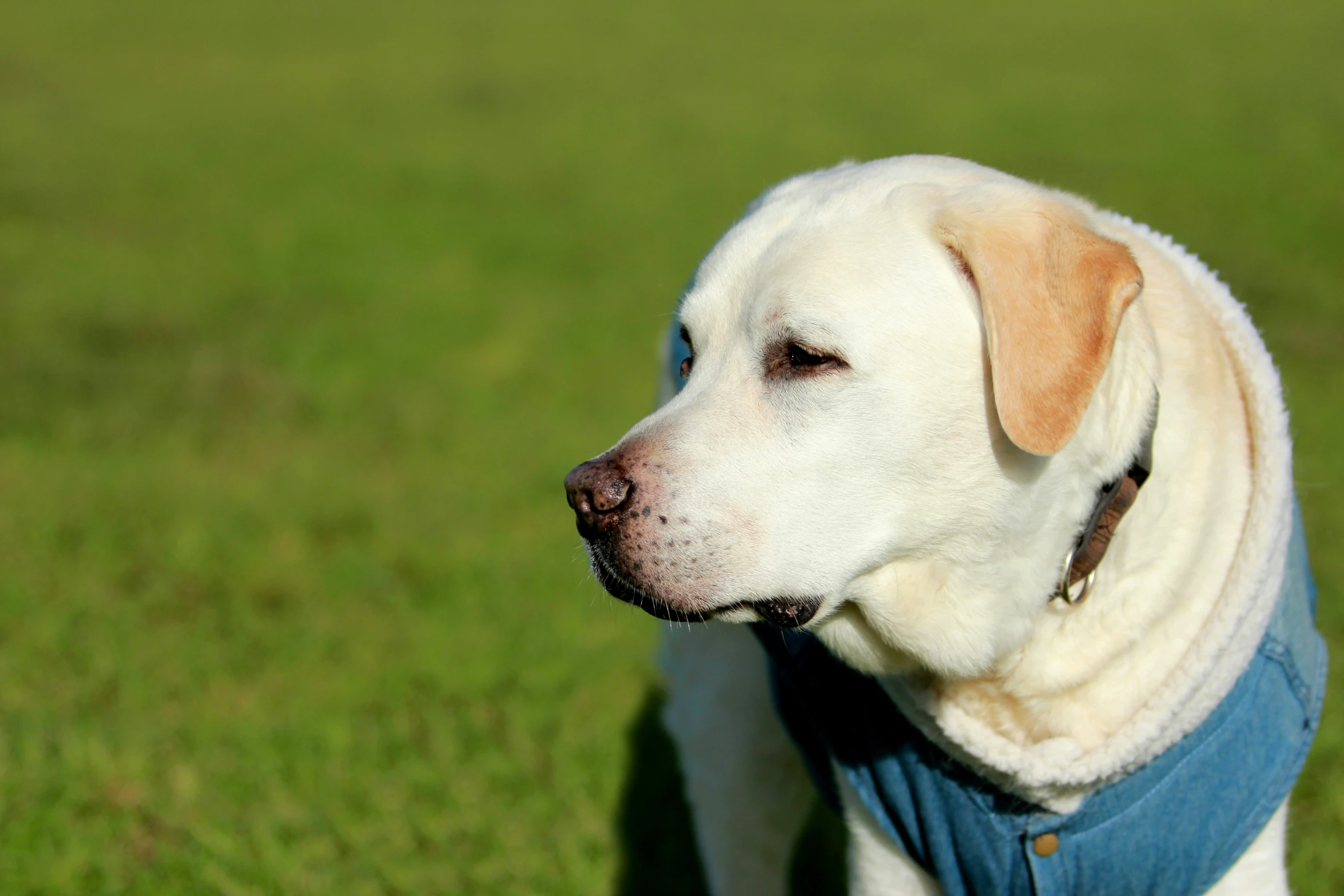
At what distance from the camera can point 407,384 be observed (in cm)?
748

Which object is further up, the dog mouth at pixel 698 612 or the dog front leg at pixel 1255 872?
the dog mouth at pixel 698 612

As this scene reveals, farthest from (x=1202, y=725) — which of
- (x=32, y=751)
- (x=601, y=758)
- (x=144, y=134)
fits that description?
(x=144, y=134)

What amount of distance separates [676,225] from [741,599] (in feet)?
29.7

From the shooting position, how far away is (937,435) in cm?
210

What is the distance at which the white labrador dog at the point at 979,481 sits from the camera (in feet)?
6.80

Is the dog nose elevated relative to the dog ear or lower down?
lower down

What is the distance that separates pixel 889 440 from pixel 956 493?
143 mm

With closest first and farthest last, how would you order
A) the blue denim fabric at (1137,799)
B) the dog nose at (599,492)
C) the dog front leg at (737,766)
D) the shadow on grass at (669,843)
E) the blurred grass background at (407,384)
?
the dog nose at (599,492) < the blue denim fabric at (1137,799) < the dog front leg at (737,766) < the shadow on grass at (669,843) < the blurred grass background at (407,384)

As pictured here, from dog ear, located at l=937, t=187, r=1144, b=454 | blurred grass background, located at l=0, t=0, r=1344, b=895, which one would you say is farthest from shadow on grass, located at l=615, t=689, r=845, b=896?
dog ear, located at l=937, t=187, r=1144, b=454

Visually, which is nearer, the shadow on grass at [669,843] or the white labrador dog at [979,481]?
the white labrador dog at [979,481]

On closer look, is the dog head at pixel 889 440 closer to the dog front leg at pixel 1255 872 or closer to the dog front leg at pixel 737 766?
the dog front leg at pixel 1255 872

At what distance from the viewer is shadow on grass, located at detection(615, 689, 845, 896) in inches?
142

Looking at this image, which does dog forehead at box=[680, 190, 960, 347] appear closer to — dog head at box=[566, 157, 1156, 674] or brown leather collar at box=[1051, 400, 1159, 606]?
dog head at box=[566, 157, 1156, 674]

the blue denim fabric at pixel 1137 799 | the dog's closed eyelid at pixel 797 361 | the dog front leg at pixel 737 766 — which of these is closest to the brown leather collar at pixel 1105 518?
the blue denim fabric at pixel 1137 799
